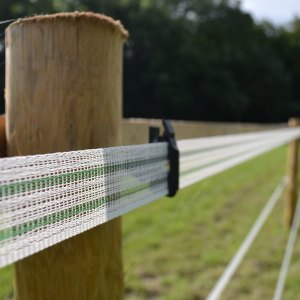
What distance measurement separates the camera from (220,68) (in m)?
27.5

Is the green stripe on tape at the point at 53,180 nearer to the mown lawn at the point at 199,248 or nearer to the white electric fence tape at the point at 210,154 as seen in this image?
the white electric fence tape at the point at 210,154

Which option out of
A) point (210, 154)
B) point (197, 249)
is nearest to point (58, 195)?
point (210, 154)

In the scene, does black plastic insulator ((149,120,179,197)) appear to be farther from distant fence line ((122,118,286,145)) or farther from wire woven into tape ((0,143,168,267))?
wire woven into tape ((0,143,168,267))

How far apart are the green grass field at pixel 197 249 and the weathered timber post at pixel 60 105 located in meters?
0.90

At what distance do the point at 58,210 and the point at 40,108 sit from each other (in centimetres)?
27

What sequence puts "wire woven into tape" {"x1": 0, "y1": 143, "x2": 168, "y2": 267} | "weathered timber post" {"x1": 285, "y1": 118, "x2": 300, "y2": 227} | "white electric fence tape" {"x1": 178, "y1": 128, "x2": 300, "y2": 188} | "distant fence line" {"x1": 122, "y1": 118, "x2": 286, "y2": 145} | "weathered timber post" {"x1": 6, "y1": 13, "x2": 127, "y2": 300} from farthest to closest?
"weathered timber post" {"x1": 285, "y1": 118, "x2": 300, "y2": 227} → "white electric fence tape" {"x1": 178, "y1": 128, "x2": 300, "y2": 188} → "distant fence line" {"x1": 122, "y1": 118, "x2": 286, "y2": 145} → "weathered timber post" {"x1": 6, "y1": 13, "x2": 127, "y2": 300} → "wire woven into tape" {"x1": 0, "y1": 143, "x2": 168, "y2": 267}

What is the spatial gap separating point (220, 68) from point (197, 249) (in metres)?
24.6

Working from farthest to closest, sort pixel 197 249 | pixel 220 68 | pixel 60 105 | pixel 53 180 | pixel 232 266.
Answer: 1. pixel 220 68
2. pixel 197 249
3. pixel 232 266
4. pixel 60 105
5. pixel 53 180

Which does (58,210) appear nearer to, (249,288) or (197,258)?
(249,288)

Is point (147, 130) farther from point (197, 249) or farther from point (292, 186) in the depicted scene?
point (292, 186)

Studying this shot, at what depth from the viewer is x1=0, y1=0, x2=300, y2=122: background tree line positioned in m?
20.8

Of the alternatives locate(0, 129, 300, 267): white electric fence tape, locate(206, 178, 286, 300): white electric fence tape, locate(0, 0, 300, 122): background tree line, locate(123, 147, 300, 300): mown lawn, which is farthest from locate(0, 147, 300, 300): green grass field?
locate(0, 0, 300, 122): background tree line

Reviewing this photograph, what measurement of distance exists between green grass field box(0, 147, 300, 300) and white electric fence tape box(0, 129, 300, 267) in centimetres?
87

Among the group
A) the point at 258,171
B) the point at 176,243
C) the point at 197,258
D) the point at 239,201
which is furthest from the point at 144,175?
the point at 258,171
